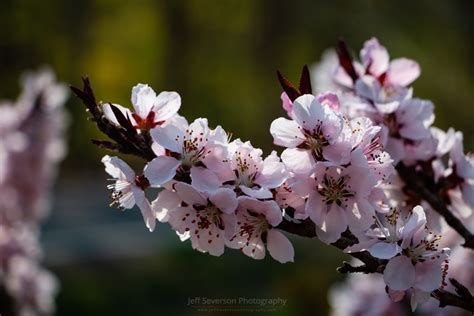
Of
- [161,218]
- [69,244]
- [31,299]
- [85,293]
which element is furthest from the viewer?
[69,244]

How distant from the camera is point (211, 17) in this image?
16.8 metres

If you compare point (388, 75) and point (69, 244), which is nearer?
point (388, 75)

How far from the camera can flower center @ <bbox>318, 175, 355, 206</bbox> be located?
3.84 feet

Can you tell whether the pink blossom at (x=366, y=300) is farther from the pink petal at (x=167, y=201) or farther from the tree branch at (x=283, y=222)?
the pink petal at (x=167, y=201)

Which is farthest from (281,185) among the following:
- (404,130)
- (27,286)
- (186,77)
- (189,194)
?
(186,77)

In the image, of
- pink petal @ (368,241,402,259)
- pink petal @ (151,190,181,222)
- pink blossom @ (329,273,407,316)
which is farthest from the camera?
pink blossom @ (329,273,407,316)

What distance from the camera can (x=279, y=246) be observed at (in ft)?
4.05

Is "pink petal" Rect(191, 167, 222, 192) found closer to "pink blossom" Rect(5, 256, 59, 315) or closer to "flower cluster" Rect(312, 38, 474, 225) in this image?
"flower cluster" Rect(312, 38, 474, 225)

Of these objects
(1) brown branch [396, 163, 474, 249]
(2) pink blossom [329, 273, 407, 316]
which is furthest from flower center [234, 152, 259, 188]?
(2) pink blossom [329, 273, 407, 316]

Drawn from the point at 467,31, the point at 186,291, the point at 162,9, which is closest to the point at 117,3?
the point at 162,9

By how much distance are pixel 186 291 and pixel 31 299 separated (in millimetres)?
3021

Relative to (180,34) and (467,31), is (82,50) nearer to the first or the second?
(180,34)

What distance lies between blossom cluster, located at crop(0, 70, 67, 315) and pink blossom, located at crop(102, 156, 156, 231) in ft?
6.97

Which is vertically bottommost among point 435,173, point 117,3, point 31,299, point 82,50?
point 31,299
